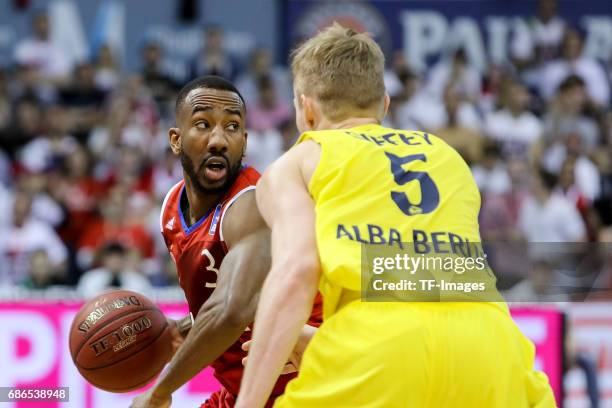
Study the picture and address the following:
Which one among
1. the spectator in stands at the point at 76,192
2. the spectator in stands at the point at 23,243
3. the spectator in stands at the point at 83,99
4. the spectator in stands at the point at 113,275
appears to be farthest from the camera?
the spectator in stands at the point at 83,99

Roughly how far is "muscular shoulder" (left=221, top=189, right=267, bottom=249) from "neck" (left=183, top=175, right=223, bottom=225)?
0.24 metres

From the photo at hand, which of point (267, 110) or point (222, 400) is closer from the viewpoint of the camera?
point (222, 400)

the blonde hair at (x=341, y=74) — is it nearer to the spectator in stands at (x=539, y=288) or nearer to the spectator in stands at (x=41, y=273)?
the spectator in stands at (x=539, y=288)

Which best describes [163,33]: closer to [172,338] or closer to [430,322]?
[172,338]

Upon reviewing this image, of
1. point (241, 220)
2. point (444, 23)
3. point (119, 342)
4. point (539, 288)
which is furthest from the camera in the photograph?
point (444, 23)

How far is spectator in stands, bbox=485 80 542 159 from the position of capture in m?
12.9

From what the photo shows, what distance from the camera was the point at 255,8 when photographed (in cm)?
1487

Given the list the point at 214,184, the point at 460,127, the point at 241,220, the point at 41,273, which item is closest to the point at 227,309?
the point at 241,220

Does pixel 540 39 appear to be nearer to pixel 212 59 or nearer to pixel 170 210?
pixel 212 59

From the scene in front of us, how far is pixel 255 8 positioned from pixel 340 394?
1221cm

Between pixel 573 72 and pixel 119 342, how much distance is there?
1058cm

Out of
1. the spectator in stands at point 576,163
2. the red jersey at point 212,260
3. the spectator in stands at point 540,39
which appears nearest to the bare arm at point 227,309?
the red jersey at point 212,260

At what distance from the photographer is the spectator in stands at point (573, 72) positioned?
13953mm

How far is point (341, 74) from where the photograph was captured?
3.51 m
